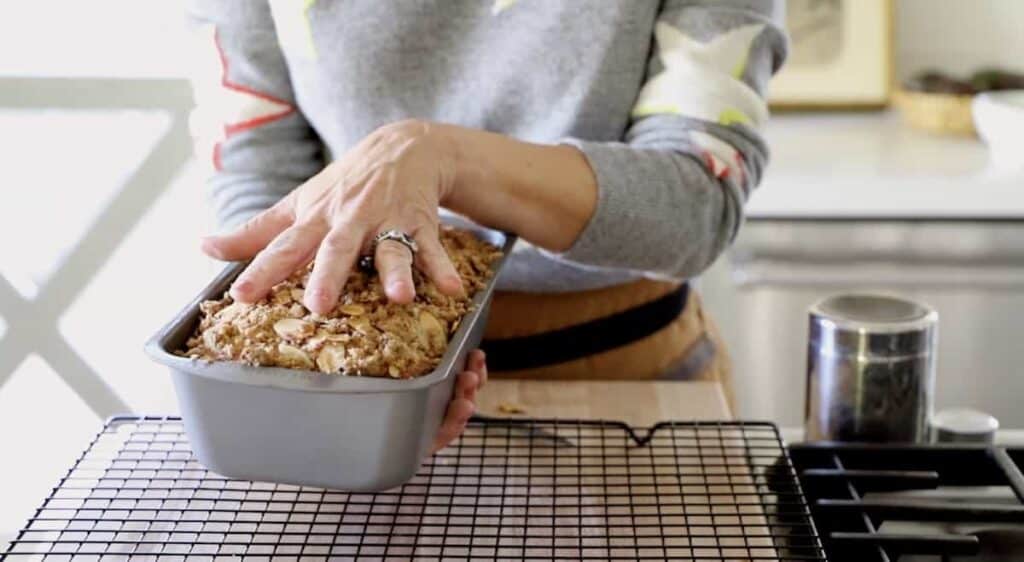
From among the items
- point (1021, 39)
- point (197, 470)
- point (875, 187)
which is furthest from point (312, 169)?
point (1021, 39)

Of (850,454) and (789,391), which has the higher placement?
(850,454)

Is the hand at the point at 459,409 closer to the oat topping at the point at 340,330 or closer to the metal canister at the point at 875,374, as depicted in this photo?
the oat topping at the point at 340,330

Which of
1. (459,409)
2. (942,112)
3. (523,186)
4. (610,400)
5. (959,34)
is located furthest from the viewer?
(959,34)

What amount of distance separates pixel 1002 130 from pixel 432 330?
1370 millimetres

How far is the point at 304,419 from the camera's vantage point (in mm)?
686

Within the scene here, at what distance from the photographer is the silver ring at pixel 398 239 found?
0.77 metres

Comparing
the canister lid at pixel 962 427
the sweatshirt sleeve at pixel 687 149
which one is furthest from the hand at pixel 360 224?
the canister lid at pixel 962 427

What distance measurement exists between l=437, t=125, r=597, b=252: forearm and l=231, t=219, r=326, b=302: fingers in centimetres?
13

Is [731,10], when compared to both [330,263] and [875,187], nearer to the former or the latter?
[330,263]

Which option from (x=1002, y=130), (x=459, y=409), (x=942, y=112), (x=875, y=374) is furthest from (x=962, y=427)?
(x=942, y=112)

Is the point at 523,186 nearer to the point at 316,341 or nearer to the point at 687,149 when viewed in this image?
the point at 687,149

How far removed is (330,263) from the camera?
0.75 metres

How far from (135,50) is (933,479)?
70.4 inches

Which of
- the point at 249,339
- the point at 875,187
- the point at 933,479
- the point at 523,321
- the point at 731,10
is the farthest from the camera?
the point at 875,187
